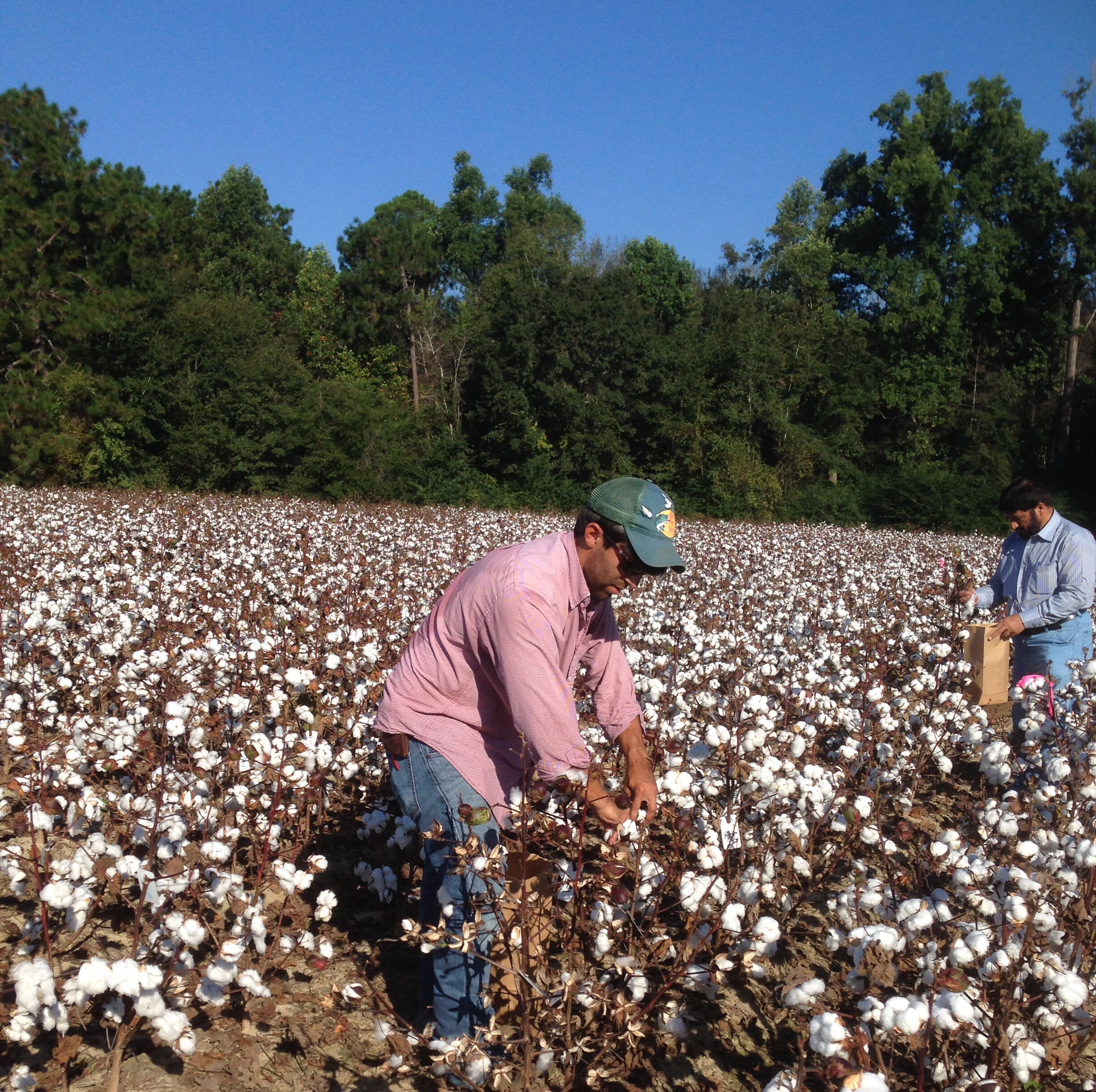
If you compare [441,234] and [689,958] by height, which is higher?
[441,234]

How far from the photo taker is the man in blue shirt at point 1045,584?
4848 millimetres

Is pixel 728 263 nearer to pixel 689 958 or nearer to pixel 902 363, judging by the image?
pixel 902 363

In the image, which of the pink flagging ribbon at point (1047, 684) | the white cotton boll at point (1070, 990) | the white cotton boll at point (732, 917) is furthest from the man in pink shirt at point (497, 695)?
the pink flagging ribbon at point (1047, 684)

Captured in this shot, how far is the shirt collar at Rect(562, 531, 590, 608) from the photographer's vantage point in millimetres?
2508

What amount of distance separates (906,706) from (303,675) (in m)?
2.97

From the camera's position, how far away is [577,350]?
110 ft

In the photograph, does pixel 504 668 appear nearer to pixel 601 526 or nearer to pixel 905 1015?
pixel 601 526

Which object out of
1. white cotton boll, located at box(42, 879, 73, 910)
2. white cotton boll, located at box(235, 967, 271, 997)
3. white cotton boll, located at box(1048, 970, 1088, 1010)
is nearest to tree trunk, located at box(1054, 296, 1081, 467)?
white cotton boll, located at box(1048, 970, 1088, 1010)

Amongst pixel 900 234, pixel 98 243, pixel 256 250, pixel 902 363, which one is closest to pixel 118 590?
pixel 98 243

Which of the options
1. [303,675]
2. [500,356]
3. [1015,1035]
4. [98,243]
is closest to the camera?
[1015,1035]

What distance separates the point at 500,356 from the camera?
34.2 metres

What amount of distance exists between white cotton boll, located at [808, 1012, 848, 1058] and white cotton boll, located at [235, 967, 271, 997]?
1.49 m

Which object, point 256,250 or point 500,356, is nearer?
point 500,356

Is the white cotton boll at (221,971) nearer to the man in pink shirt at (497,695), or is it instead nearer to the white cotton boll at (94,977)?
the white cotton boll at (94,977)
